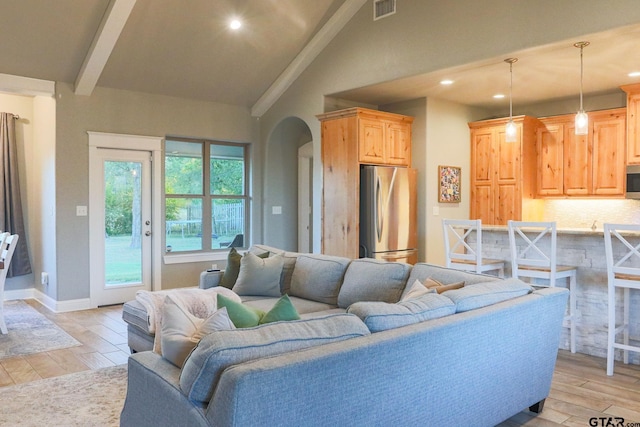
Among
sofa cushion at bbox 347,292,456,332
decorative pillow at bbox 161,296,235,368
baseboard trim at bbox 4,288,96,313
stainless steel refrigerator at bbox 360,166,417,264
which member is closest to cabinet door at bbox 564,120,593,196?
stainless steel refrigerator at bbox 360,166,417,264

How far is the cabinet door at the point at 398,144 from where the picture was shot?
6066mm

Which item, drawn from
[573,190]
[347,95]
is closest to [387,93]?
[347,95]

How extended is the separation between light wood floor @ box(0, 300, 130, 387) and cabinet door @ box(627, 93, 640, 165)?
5.75m

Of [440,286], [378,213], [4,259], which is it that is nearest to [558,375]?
[440,286]

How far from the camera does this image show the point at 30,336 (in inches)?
181

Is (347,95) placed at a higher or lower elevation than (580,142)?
higher

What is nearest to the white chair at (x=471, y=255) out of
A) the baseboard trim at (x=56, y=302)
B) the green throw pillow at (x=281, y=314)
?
the green throw pillow at (x=281, y=314)

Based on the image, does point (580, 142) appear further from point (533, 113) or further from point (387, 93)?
point (387, 93)

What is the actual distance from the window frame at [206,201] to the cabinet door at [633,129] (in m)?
4.95

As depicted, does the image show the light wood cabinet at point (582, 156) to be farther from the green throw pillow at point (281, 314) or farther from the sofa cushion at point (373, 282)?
the green throw pillow at point (281, 314)

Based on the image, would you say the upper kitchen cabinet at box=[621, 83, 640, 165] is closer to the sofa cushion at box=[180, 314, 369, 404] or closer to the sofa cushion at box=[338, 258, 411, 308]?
the sofa cushion at box=[338, 258, 411, 308]

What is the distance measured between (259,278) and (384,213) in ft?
7.25

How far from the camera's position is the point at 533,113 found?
6.80 m

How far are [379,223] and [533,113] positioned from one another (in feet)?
9.55
